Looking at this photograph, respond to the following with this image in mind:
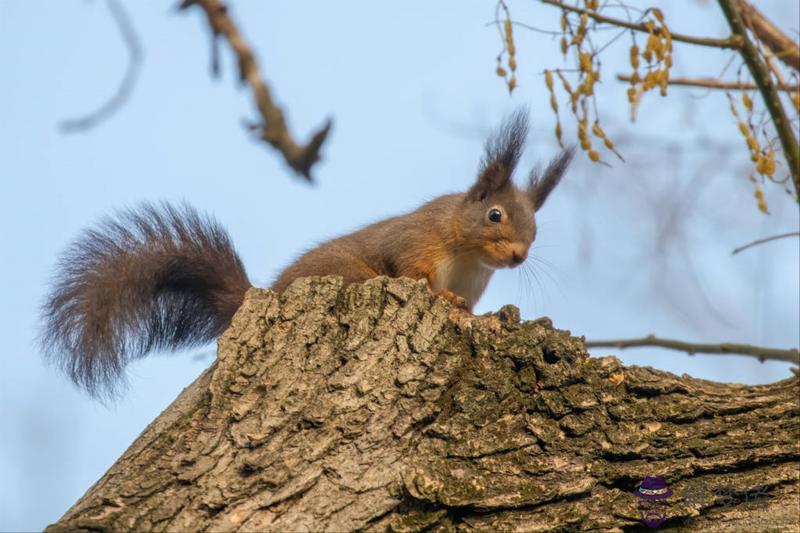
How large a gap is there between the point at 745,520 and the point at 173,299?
2.26 metres

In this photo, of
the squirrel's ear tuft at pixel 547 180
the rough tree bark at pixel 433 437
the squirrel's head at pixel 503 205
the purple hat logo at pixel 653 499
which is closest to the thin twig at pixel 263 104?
the rough tree bark at pixel 433 437

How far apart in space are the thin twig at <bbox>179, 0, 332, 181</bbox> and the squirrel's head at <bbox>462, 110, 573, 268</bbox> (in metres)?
3.30

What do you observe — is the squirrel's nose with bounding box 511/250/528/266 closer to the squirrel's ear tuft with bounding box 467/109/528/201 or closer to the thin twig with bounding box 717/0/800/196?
the squirrel's ear tuft with bounding box 467/109/528/201

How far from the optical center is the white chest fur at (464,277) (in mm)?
4535

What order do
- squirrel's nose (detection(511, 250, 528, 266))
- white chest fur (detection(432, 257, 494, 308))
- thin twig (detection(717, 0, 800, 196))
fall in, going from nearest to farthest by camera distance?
thin twig (detection(717, 0, 800, 196)), squirrel's nose (detection(511, 250, 528, 266)), white chest fur (detection(432, 257, 494, 308))

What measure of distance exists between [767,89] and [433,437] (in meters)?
1.27

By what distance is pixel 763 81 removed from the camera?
263cm

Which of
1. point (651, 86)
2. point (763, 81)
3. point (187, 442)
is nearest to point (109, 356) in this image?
point (187, 442)

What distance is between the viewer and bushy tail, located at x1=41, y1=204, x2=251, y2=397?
3.27 meters

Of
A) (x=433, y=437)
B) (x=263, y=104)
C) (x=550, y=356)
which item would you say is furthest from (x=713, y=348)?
(x=263, y=104)

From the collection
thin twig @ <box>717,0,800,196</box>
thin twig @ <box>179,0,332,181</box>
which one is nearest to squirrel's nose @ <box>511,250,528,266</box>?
thin twig @ <box>717,0,800,196</box>

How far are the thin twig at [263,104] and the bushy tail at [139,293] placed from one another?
2.28m

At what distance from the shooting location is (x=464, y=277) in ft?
15.1

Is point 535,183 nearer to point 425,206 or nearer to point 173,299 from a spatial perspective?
point 425,206
